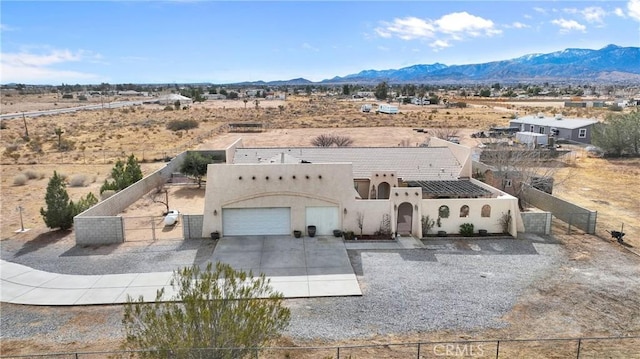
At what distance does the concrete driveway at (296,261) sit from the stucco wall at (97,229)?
18.0ft

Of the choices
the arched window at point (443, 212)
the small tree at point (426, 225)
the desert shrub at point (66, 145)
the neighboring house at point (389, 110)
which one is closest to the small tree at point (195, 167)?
the small tree at point (426, 225)

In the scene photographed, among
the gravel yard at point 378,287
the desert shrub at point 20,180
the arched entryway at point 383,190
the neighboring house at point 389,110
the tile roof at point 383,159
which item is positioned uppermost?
the neighboring house at point 389,110

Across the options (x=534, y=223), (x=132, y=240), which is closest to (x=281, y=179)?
(x=132, y=240)

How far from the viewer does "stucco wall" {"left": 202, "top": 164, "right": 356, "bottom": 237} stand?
24.2 metres

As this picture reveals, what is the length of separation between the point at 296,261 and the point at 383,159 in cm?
1272

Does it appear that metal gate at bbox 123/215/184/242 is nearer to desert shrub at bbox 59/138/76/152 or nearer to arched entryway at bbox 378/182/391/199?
arched entryway at bbox 378/182/391/199

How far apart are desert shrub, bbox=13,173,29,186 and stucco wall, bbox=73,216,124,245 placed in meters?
17.5

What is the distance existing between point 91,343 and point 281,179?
12460mm

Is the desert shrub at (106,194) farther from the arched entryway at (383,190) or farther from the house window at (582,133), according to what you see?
the house window at (582,133)

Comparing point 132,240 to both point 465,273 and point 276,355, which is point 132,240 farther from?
point 465,273

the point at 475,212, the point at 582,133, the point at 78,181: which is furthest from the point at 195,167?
the point at 582,133

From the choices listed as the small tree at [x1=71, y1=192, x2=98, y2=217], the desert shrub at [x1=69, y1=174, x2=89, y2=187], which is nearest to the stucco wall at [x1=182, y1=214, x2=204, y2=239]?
the small tree at [x1=71, y1=192, x2=98, y2=217]

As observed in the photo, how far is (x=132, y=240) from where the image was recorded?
24.1 meters

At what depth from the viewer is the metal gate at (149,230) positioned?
80.1 feet
